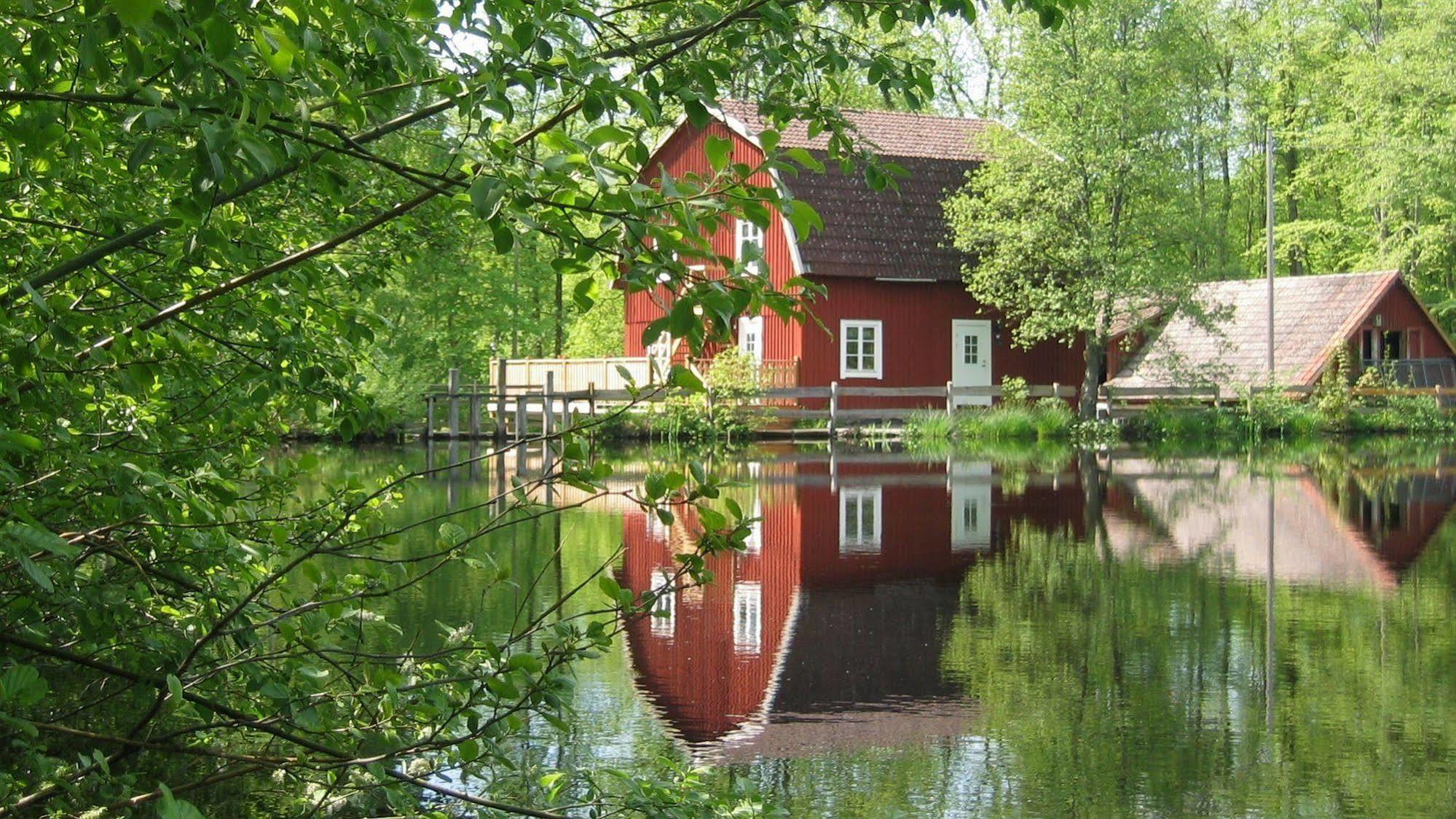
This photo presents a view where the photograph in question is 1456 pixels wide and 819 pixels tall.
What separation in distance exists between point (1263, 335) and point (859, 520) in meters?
31.7

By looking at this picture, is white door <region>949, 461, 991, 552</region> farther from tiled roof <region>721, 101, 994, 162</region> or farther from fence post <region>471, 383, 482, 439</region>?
tiled roof <region>721, 101, 994, 162</region>

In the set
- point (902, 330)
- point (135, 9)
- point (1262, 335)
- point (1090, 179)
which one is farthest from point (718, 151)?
point (1262, 335)

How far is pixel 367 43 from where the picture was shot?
3.58 m

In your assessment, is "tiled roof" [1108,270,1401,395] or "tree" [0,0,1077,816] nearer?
"tree" [0,0,1077,816]

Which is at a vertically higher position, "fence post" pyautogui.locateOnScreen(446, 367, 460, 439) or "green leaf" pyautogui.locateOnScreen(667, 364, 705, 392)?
"green leaf" pyautogui.locateOnScreen(667, 364, 705, 392)

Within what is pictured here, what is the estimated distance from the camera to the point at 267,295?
459 cm

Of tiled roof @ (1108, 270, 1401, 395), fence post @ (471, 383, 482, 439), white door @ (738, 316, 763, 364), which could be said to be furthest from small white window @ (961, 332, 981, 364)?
fence post @ (471, 383, 482, 439)

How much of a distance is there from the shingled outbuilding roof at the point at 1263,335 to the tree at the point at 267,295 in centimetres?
3763

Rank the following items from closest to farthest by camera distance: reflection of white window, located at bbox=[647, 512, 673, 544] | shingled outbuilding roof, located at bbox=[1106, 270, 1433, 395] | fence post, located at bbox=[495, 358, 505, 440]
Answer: reflection of white window, located at bbox=[647, 512, 673, 544] < fence post, located at bbox=[495, 358, 505, 440] < shingled outbuilding roof, located at bbox=[1106, 270, 1433, 395]

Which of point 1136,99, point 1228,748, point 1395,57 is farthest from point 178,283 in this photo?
point 1395,57

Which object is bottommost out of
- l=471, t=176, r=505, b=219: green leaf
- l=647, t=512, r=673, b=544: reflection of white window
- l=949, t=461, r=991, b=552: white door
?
l=647, t=512, r=673, b=544: reflection of white window

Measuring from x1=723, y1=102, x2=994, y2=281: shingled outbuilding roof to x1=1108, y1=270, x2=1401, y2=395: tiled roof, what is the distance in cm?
585

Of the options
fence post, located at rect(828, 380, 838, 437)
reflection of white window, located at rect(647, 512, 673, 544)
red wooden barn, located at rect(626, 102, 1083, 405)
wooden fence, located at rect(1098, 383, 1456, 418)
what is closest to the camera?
reflection of white window, located at rect(647, 512, 673, 544)

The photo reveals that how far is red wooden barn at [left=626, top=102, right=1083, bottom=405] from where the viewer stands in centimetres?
4003
